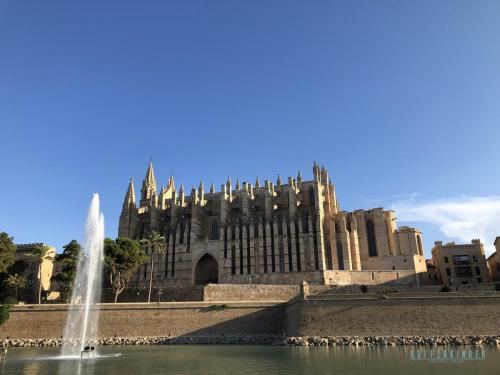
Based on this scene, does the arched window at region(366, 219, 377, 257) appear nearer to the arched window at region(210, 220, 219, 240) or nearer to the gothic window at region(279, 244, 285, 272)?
the gothic window at region(279, 244, 285, 272)

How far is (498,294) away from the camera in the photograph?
111ft

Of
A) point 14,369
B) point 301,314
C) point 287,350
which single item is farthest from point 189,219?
point 14,369

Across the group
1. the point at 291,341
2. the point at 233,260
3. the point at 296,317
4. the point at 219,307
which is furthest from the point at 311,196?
the point at 291,341

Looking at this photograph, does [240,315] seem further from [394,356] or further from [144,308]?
[394,356]

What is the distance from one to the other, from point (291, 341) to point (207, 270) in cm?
3098

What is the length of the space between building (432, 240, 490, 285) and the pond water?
2950cm

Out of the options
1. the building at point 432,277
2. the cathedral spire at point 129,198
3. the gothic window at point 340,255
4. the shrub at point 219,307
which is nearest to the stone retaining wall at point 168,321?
the shrub at point 219,307

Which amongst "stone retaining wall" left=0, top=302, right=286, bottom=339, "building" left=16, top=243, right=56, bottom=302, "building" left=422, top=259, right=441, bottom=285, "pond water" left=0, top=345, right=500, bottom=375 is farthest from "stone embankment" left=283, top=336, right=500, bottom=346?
"building" left=16, top=243, right=56, bottom=302

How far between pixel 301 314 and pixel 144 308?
620 inches

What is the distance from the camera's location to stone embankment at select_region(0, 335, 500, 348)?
3109 cm

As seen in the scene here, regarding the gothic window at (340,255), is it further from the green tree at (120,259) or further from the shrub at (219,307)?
the green tree at (120,259)

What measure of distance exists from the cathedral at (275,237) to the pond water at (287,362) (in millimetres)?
25087

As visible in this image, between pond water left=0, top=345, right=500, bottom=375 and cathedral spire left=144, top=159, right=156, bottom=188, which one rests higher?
cathedral spire left=144, top=159, right=156, bottom=188

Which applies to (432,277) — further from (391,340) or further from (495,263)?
(391,340)
